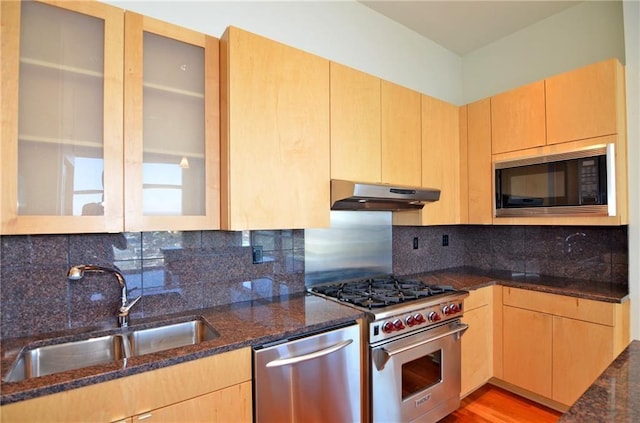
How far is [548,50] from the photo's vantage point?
8.50ft

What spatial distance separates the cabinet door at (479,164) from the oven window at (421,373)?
46.4 inches

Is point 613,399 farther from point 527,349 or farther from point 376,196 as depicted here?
point 527,349

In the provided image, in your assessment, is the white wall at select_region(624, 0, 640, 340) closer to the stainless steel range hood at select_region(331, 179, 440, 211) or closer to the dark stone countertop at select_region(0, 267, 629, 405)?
the dark stone countertop at select_region(0, 267, 629, 405)

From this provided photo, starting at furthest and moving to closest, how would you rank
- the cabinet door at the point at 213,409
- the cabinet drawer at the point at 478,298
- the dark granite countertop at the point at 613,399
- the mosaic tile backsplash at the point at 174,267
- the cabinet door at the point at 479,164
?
the cabinet door at the point at 479,164 < the cabinet drawer at the point at 478,298 < the mosaic tile backsplash at the point at 174,267 < the cabinet door at the point at 213,409 < the dark granite countertop at the point at 613,399

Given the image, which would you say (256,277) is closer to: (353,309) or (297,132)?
(353,309)

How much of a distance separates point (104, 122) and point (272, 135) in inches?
28.2

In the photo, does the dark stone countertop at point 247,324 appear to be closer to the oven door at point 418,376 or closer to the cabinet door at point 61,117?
the oven door at point 418,376

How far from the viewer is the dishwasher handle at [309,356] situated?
1306mm

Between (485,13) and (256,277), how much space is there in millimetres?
2681

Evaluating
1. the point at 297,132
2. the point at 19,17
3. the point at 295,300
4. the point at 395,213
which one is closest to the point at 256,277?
the point at 295,300

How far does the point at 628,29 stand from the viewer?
6.44ft

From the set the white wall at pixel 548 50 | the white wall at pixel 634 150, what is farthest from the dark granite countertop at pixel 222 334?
the white wall at pixel 548 50

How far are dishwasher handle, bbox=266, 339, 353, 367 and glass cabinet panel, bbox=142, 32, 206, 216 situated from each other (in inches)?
30.0

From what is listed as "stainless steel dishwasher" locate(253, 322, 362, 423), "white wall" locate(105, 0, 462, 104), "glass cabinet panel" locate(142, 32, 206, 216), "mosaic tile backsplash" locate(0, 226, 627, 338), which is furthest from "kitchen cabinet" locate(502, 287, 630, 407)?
"glass cabinet panel" locate(142, 32, 206, 216)
